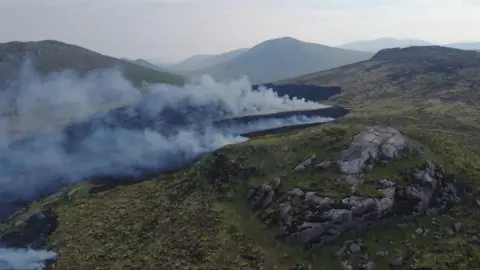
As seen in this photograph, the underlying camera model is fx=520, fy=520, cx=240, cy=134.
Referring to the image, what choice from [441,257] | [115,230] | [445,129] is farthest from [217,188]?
[445,129]

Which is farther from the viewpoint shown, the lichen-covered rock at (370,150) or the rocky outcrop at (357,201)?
the lichen-covered rock at (370,150)

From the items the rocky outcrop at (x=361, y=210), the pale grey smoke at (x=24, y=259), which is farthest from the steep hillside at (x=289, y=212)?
the pale grey smoke at (x=24, y=259)

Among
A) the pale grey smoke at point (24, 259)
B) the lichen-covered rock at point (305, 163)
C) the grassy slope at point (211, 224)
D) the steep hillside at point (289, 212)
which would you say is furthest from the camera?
the lichen-covered rock at point (305, 163)

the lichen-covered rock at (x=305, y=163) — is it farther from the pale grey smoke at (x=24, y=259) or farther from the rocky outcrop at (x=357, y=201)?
the pale grey smoke at (x=24, y=259)

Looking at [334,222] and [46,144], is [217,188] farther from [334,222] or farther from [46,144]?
[46,144]

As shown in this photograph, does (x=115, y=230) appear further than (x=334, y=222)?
Yes

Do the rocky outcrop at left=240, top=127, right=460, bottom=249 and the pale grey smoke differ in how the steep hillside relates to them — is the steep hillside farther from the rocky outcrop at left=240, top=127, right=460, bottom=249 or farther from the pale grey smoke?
the pale grey smoke

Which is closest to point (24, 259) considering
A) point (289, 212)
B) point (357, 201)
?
point (289, 212)
